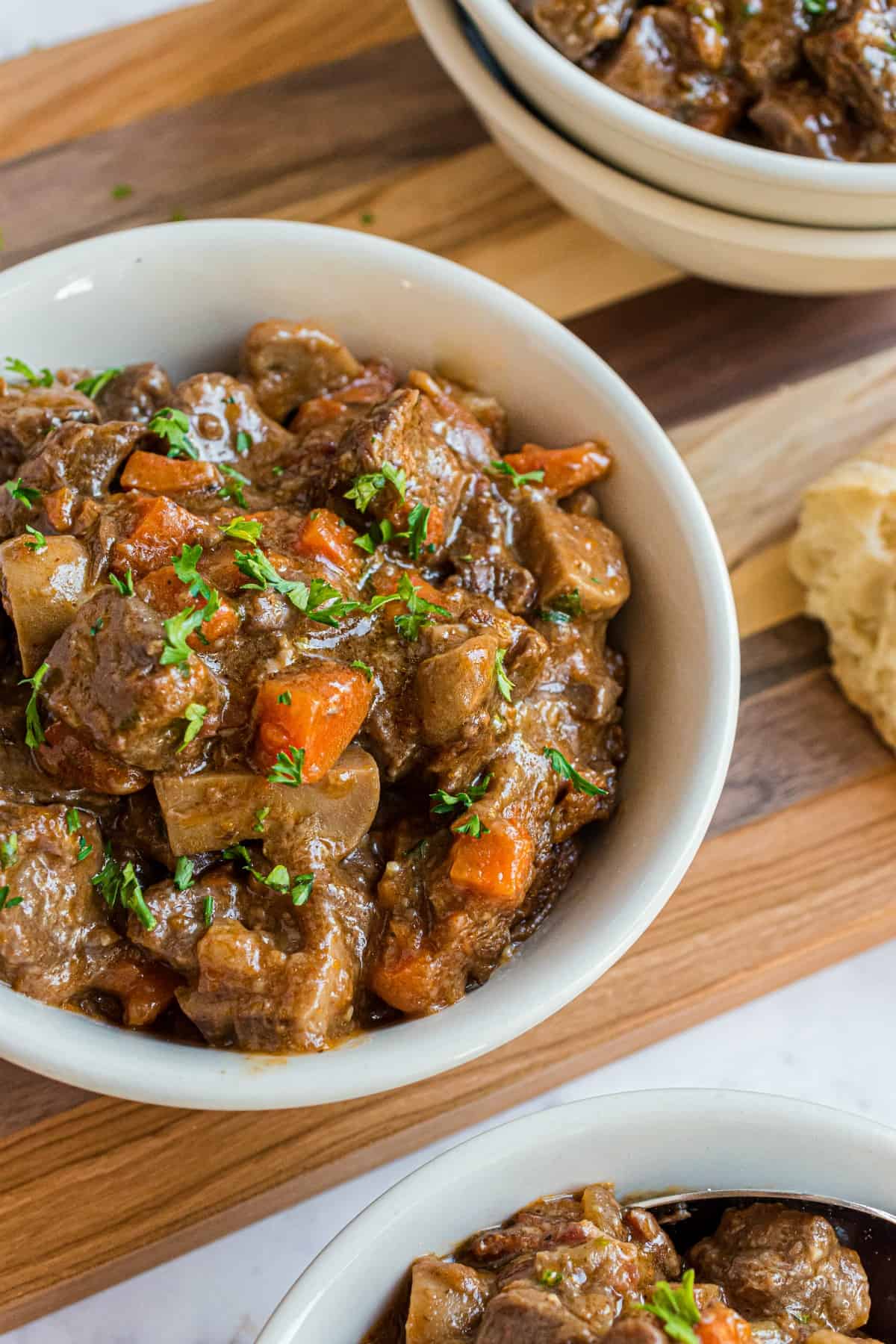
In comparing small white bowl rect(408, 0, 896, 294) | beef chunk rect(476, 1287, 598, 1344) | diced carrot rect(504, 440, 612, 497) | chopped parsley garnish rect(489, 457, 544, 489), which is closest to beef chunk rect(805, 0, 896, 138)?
small white bowl rect(408, 0, 896, 294)

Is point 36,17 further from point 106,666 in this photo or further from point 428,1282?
point 428,1282

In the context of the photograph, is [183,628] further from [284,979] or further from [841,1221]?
[841,1221]

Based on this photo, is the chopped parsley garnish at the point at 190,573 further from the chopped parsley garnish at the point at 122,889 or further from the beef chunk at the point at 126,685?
the chopped parsley garnish at the point at 122,889

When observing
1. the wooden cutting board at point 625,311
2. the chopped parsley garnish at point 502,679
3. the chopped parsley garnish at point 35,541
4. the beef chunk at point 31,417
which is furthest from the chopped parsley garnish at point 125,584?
the wooden cutting board at point 625,311

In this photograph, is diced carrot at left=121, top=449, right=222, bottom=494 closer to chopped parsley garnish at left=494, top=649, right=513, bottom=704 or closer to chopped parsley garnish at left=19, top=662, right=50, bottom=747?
chopped parsley garnish at left=19, top=662, right=50, bottom=747

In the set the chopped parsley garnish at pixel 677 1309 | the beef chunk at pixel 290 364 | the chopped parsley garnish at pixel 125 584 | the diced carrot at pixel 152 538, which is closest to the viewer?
the chopped parsley garnish at pixel 677 1309

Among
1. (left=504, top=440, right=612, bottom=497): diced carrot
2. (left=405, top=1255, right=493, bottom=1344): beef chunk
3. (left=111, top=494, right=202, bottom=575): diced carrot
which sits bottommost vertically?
(left=405, top=1255, right=493, bottom=1344): beef chunk
